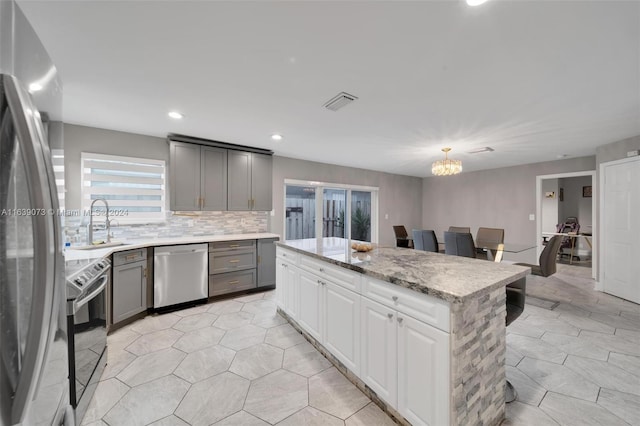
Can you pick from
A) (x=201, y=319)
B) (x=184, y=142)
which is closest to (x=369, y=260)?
(x=201, y=319)

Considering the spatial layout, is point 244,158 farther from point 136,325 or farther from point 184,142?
point 136,325

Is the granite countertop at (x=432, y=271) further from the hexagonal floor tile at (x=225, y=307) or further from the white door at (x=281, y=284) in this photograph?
the hexagonal floor tile at (x=225, y=307)

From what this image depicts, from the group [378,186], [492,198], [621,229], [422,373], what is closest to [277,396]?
[422,373]

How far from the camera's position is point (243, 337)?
8.39 feet

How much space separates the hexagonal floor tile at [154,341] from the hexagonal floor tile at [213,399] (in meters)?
0.79

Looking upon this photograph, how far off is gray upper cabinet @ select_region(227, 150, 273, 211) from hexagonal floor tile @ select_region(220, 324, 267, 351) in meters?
1.85

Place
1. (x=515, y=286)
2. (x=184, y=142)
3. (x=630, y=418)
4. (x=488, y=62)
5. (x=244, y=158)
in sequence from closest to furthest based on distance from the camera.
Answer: (x=630, y=418) < (x=488, y=62) < (x=515, y=286) < (x=184, y=142) < (x=244, y=158)

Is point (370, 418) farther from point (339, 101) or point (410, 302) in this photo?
point (339, 101)

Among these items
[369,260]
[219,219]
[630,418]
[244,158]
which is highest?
[244,158]

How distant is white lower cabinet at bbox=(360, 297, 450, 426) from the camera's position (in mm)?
1269

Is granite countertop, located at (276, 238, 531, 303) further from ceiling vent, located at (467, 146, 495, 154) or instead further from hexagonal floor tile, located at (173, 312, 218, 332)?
ceiling vent, located at (467, 146, 495, 154)

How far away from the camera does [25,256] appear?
1.98 ft

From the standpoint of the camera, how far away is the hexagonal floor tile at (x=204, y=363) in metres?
1.99

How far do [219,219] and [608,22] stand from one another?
4.33 meters
